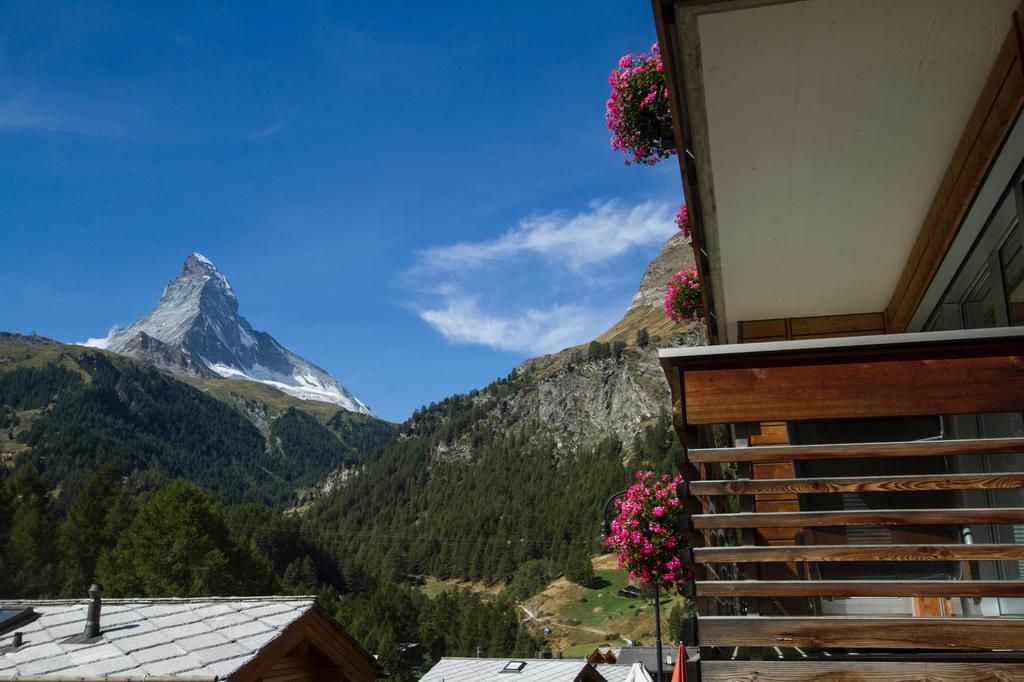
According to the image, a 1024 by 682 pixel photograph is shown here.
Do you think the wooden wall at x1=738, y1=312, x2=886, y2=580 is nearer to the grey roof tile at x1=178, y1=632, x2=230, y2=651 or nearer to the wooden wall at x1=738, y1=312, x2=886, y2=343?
the wooden wall at x1=738, y1=312, x2=886, y2=343

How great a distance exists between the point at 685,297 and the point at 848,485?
21.7 feet

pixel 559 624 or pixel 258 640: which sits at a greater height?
pixel 258 640

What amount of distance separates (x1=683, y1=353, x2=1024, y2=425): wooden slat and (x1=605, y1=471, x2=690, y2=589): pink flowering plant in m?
7.96

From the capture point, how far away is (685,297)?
10344 mm

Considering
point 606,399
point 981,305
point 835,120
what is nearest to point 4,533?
point 981,305

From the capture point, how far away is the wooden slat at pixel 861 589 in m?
3.53

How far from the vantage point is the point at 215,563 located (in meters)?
57.6

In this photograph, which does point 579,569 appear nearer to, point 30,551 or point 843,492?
point 30,551

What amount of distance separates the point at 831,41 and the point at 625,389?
179 meters

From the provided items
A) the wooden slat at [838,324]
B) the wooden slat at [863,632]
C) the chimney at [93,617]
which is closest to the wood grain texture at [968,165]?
the wooden slat at [838,324]

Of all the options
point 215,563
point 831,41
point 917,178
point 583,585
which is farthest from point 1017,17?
point 583,585

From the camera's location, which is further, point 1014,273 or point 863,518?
point 1014,273

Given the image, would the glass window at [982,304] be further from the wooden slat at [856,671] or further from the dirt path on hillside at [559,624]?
the dirt path on hillside at [559,624]

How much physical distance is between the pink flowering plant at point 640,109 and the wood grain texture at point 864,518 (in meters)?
4.07
